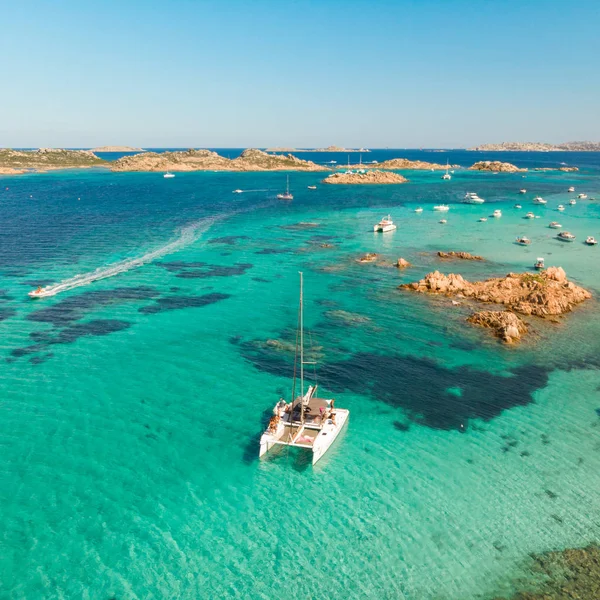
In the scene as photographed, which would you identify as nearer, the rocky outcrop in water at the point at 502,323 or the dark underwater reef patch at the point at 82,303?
the rocky outcrop in water at the point at 502,323

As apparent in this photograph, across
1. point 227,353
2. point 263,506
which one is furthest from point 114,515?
point 227,353

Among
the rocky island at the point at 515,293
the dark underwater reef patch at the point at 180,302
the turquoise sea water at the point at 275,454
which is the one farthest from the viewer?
the dark underwater reef patch at the point at 180,302

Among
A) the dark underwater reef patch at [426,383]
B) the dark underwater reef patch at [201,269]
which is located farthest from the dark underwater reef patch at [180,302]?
the dark underwater reef patch at [426,383]

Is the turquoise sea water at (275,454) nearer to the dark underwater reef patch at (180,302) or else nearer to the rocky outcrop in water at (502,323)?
the dark underwater reef patch at (180,302)

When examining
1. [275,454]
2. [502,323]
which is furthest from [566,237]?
[275,454]

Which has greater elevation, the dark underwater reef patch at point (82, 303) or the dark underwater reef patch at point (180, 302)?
the dark underwater reef patch at point (82, 303)

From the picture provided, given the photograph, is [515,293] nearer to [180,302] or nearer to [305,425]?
[305,425]

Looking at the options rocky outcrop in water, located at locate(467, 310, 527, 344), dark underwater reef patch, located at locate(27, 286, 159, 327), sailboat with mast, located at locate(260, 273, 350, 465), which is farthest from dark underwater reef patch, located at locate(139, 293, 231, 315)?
rocky outcrop in water, located at locate(467, 310, 527, 344)

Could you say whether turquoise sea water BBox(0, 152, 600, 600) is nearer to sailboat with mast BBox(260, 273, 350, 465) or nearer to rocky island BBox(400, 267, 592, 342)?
sailboat with mast BBox(260, 273, 350, 465)

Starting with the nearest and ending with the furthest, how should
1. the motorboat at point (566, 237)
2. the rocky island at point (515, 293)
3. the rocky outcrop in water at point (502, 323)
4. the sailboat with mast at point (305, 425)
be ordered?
the sailboat with mast at point (305, 425), the rocky outcrop in water at point (502, 323), the rocky island at point (515, 293), the motorboat at point (566, 237)
